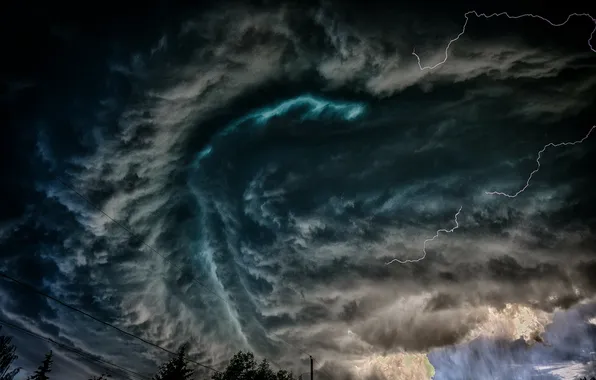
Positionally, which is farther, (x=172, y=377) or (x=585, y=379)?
(x=585, y=379)

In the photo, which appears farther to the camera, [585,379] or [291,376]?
[585,379]

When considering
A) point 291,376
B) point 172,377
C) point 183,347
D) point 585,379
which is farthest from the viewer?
point 585,379

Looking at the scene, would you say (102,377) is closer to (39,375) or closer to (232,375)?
(39,375)

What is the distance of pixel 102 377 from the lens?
3781 cm

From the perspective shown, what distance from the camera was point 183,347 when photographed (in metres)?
36.3

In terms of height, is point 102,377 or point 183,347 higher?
point 183,347

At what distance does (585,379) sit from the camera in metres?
87.8

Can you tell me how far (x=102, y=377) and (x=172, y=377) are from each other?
1121 cm

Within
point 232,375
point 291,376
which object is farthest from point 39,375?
point 291,376

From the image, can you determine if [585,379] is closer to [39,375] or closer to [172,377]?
[172,377]

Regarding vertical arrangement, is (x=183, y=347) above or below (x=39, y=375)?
above

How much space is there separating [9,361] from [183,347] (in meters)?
22.1

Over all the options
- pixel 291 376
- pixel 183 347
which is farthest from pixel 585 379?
pixel 183 347

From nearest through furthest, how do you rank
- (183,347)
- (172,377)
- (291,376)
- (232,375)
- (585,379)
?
(172,377) → (183,347) → (232,375) → (291,376) → (585,379)
